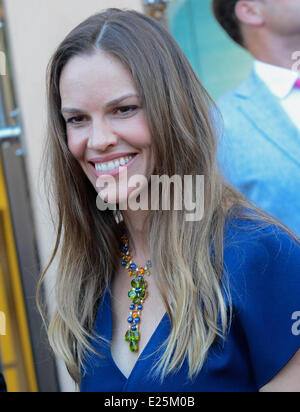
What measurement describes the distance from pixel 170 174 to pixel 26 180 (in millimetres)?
1314

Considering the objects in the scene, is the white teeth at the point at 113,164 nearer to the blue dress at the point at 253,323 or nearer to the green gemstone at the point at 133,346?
the blue dress at the point at 253,323

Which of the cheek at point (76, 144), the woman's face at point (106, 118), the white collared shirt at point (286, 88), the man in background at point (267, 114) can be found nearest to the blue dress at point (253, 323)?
the woman's face at point (106, 118)

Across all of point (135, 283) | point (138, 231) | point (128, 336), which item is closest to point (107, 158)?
point (138, 231)

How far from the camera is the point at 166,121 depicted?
1623mm

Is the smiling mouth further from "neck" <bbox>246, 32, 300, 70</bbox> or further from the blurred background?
the blurred background

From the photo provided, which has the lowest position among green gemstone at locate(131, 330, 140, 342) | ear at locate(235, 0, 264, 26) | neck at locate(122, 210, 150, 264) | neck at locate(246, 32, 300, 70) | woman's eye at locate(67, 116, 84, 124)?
green gemstone at locate(131, 330, 140, 342)

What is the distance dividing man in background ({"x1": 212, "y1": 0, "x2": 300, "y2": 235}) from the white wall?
2.08 feet

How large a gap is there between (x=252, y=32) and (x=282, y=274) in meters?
1.09

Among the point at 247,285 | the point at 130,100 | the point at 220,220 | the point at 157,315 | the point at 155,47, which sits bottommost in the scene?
the point at 157,315

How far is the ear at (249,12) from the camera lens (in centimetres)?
229

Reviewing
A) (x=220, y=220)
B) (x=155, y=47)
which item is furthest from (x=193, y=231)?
(x=155, y=47)

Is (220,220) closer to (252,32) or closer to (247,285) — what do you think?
(247,285)

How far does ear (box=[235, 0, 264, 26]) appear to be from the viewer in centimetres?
229

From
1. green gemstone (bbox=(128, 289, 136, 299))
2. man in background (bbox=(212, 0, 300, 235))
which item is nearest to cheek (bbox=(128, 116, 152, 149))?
green gemstone (bbox=(128, 289, 136, 299))
